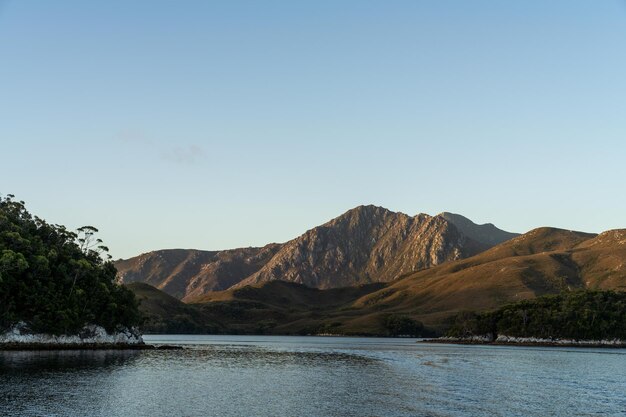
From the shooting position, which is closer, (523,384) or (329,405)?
(329,405)

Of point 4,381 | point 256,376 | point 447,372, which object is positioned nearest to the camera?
point 4,381

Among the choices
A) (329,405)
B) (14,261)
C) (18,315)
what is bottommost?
(329,405)

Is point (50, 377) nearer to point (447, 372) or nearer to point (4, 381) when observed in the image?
point (4, 381)

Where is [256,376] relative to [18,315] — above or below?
below

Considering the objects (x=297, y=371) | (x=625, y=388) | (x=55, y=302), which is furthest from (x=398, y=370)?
(x=55, y=302)

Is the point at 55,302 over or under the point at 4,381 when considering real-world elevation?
over

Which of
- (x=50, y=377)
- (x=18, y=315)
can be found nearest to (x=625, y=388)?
(x=50, y=377)

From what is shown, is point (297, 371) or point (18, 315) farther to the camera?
point (18, 315)

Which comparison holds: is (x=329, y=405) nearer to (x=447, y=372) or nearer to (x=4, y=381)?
(x=4, y=381)

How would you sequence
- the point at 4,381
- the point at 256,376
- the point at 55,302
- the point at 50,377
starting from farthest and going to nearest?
the point at 55,302, the point at 256,376, the point at 50,377, the point at 4,381

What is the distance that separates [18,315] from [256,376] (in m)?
93.8

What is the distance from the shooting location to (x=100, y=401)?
265 feet

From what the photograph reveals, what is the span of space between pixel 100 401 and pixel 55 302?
122848 millimetres

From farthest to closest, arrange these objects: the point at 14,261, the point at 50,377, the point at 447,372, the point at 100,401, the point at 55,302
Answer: the point at 55,302 < the point at 14,261 < the point at 447,372 < the point at 50,377 < the point at 100,401
